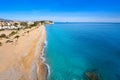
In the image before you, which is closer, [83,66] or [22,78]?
[22,78]

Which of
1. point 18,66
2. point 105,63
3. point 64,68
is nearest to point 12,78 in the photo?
point 18,66

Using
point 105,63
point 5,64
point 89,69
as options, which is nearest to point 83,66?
point 89,69

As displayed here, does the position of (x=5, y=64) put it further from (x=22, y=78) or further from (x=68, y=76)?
(x=68, y=76)

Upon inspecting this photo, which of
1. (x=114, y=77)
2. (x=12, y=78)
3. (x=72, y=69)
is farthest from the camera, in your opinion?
(x=72, y=69)

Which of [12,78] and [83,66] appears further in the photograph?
[83,66]

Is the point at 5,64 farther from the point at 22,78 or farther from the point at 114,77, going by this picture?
the point at 114,77

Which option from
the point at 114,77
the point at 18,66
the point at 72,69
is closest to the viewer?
the point at 114,77

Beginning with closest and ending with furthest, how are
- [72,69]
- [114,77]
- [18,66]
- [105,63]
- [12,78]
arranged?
[12,78] → [114,77] → [18,66] → [72,69] → [105,63]

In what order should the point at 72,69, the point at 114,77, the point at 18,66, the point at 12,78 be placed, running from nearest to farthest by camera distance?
the point at 12,78 < the point at 114,77 < the point at 18,66 < the point at 72,69

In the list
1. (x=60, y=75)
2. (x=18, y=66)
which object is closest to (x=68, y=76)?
(x=60, y=75)
